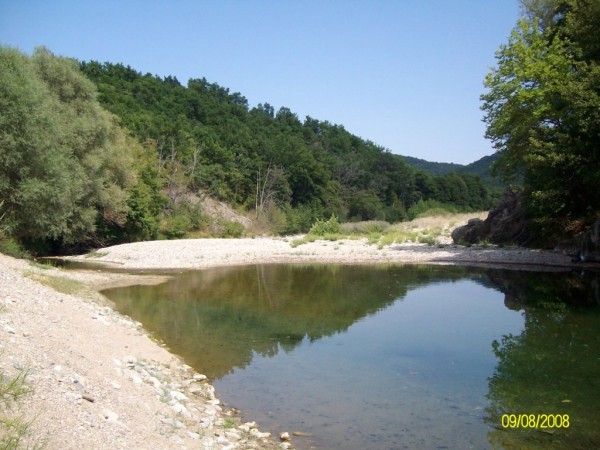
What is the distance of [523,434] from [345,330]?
695cm

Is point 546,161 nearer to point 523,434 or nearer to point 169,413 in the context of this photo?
point 523,434

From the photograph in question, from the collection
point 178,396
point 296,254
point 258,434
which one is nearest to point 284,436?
point 258,434

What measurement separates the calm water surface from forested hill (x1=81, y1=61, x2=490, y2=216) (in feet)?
143

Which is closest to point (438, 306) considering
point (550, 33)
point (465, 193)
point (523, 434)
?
point (523, 434)

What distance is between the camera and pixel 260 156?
7969cm

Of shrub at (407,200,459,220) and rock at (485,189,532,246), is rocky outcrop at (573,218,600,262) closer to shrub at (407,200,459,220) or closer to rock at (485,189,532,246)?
rock at (485,189,532,246)

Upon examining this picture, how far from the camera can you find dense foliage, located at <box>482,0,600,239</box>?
19406 millimetres

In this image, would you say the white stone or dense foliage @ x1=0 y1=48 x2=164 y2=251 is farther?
dense foliage @ x1=0 y1=48 x2=164 y2=251

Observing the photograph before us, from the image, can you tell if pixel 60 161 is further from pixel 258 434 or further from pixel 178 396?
pixel 258 434

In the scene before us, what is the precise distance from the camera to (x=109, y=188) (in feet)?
110

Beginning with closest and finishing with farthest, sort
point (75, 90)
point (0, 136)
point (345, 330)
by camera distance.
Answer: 1. point (345, 330)
2. point (0, 136)
3. point (75, 90)
